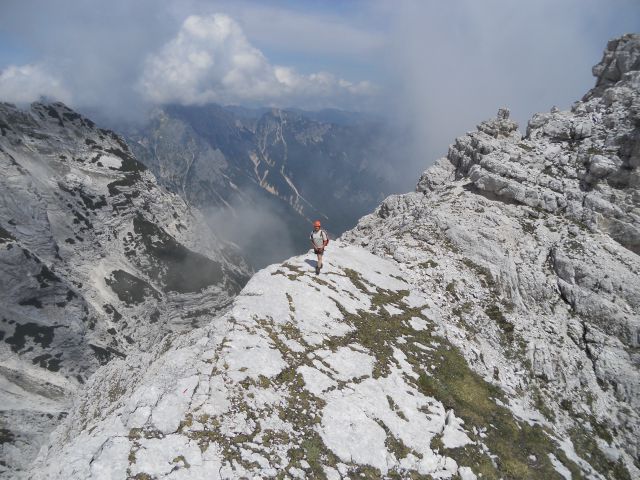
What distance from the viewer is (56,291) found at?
470 feet

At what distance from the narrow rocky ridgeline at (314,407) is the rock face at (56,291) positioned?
10307cm

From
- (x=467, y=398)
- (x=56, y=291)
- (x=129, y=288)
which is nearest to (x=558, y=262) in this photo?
(x=467, y=398)

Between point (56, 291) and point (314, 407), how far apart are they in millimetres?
161956

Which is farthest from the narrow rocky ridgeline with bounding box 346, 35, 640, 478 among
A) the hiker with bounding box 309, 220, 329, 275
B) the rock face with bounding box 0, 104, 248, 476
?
the rock face with bounding box 0, 104, 248, 476

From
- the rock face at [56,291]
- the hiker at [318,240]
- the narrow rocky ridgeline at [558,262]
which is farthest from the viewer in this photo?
the rock face at [56,291]

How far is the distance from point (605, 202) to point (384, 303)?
25.7m

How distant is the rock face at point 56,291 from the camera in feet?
381

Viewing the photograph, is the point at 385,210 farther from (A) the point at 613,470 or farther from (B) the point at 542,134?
(A) the point at 613,470

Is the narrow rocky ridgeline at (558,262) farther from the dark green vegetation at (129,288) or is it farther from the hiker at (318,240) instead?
the dark green vegetation at (129,288)

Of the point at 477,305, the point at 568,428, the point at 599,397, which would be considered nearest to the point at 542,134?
the point at 477,305

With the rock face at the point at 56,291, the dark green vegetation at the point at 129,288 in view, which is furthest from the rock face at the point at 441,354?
the dark green vegetation at the point at 129,288

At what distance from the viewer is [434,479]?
14.5 m

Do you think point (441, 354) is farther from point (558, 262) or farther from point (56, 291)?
point (56, 291)

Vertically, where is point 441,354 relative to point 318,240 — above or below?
below
